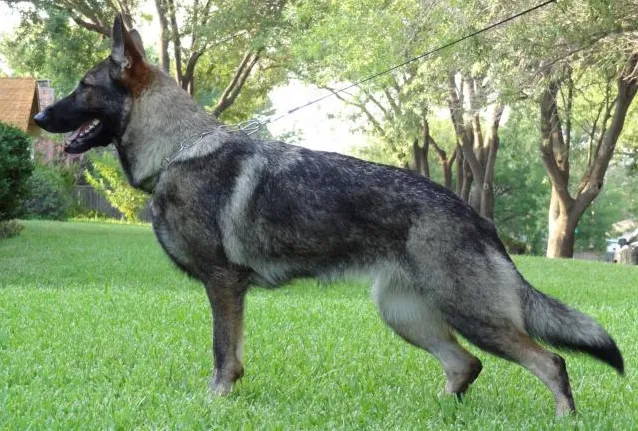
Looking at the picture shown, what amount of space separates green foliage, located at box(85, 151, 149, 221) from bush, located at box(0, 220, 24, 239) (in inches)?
607

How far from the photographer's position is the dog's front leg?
477 cm

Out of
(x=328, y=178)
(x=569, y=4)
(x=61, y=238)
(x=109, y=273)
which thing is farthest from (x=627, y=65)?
(x=328, y=178)

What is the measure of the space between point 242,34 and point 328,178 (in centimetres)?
2516

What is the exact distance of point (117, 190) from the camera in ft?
120

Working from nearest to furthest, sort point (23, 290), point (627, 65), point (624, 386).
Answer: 1. point (624, 386)
2. point (23, 290)
3. point (627, 65)

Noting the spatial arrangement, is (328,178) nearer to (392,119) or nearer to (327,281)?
(327,281)

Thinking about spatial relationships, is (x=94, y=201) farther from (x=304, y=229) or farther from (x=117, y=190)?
(x=304, y=229)

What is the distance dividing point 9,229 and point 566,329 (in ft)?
56.2

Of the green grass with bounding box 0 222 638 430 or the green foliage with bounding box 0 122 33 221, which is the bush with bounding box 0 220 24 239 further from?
the green grass with bounding box 0 222 638 430

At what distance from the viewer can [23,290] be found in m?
9.55

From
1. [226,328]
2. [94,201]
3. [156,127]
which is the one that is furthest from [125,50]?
[94,201]

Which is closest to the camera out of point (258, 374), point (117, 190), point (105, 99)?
point (105, 99)

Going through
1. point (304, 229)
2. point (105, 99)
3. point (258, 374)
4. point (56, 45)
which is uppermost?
point (56, 45)

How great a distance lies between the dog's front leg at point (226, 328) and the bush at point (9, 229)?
15029 mm
